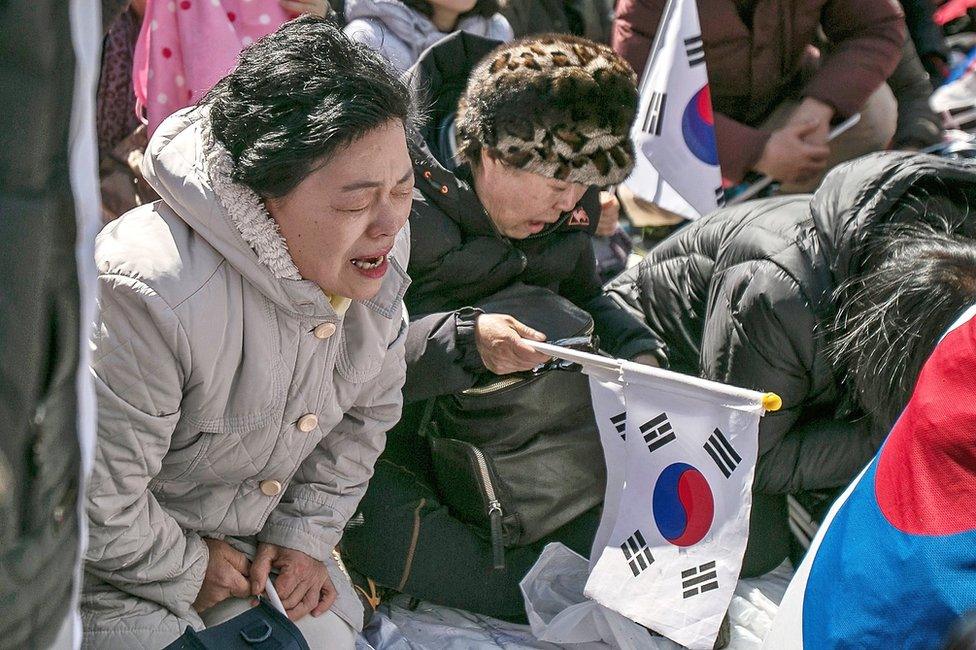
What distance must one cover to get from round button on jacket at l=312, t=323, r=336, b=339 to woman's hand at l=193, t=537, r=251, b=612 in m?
0.47

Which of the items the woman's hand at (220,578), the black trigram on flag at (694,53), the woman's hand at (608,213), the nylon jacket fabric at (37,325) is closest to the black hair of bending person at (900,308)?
the woman's hand at (608,213)

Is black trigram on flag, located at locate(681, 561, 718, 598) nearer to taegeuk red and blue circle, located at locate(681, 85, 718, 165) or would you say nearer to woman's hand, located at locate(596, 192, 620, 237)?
woman's hand, located at locate(596, 192, 620, 237)

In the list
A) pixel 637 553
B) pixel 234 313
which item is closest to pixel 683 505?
pixel 637 553

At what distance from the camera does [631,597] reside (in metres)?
2.49

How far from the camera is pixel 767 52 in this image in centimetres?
387

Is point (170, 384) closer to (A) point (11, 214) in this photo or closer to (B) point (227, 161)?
(B) point (227, 161)

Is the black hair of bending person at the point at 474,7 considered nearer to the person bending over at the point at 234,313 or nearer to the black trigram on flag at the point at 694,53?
the black trigram on flag at the point at 694,53

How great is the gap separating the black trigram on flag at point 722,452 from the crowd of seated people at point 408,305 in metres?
0.25

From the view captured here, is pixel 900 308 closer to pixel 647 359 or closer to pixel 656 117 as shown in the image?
pixel 647 359

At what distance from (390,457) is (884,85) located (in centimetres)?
259

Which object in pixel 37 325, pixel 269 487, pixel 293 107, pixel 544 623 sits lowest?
pixel 544 623

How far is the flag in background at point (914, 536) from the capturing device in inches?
52.9

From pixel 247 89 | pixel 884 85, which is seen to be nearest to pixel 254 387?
pixel 247 89

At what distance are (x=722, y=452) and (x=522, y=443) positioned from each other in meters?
0.50
